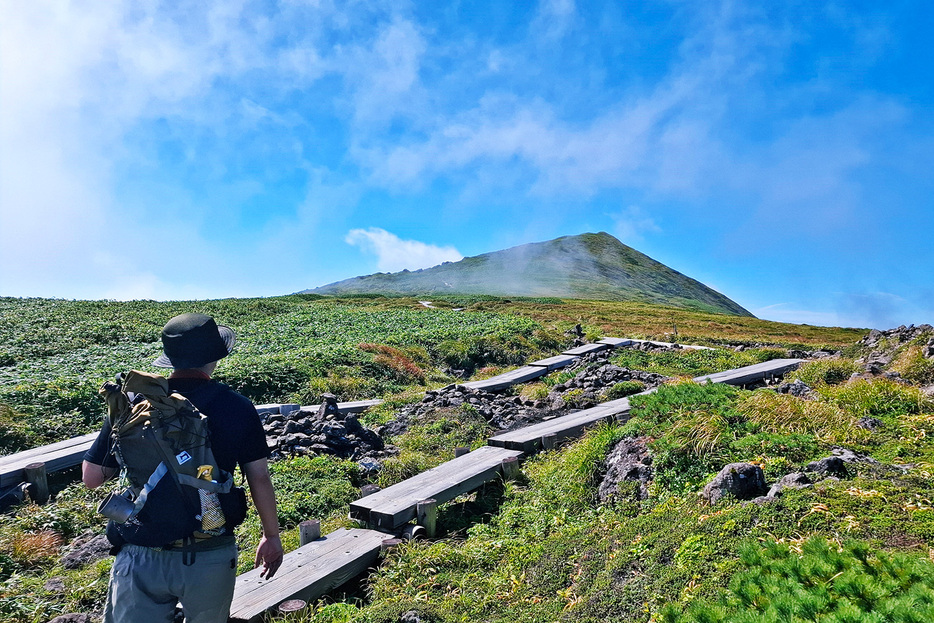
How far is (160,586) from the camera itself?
2.89m

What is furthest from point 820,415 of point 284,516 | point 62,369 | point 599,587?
point 62,369

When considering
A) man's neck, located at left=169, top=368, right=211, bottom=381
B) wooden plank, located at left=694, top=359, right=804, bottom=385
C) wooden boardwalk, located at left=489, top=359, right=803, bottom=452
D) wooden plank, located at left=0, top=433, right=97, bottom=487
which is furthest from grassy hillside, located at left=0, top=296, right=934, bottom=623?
man's neck, located at left=169, top=368, right=211, bottom=381

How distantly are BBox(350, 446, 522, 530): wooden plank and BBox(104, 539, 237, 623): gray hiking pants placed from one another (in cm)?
303

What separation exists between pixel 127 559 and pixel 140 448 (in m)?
0.65

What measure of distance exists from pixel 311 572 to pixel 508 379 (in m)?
11.8

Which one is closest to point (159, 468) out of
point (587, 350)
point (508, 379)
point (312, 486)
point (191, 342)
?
point (191, 342)

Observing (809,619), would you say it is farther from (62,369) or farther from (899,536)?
(62,369)

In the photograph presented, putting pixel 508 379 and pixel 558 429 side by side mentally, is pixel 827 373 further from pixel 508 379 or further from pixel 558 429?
pixel 508 379

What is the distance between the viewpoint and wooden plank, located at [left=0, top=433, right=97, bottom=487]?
295 inches

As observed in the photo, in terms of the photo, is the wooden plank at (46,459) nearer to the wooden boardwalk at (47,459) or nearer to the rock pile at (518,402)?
the wooden boardwalk at (47,459)

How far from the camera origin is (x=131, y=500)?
116 inches

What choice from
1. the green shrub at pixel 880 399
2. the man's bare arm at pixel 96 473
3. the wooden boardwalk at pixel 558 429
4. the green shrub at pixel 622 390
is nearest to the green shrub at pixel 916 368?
the green shrub at pixel 880 399

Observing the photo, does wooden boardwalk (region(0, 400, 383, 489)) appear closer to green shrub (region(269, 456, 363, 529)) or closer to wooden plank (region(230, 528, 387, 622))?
green shrub (region(269, 456, 363, 529))

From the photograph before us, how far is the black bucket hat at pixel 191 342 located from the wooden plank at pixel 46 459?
6.52 metres
